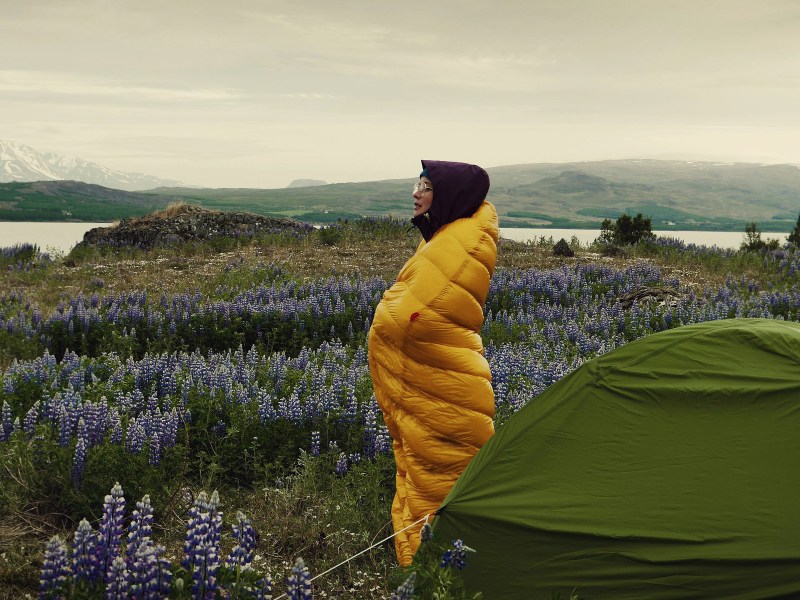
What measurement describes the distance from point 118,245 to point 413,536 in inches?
848

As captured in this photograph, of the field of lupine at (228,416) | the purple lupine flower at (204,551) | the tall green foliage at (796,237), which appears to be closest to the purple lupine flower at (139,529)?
the field of lupine at (228,416)

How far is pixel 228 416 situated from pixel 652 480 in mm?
4709

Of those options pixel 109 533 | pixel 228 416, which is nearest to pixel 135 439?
pixel 228 416

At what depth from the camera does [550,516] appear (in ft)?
14.8

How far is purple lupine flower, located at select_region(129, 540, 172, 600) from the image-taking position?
138 inches

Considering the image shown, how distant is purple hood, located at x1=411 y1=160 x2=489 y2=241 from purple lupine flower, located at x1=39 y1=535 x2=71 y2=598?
3.20m

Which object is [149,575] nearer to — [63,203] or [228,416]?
[228,416]

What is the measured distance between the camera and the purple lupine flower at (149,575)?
3.50m

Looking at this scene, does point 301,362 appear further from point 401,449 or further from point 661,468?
point 661,468

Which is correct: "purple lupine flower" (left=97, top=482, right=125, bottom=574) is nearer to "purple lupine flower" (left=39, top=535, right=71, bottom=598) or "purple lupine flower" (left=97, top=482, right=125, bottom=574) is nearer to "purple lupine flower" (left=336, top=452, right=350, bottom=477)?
"purple lupine flower" (left=39, top=535, right=71, bottom=598)

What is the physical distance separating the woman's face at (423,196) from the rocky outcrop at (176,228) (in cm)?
1997

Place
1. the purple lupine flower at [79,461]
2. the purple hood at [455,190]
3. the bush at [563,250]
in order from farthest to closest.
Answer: the bush at [563,250]
the purple lupine flower at [79,461]
the purple hood at [455,190]

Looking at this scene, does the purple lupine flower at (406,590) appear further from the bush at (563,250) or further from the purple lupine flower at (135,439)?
the bush at (563,250)

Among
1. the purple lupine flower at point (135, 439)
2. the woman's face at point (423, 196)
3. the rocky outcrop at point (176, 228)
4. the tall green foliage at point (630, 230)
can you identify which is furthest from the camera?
the tall green foliage at point (630, 230)
